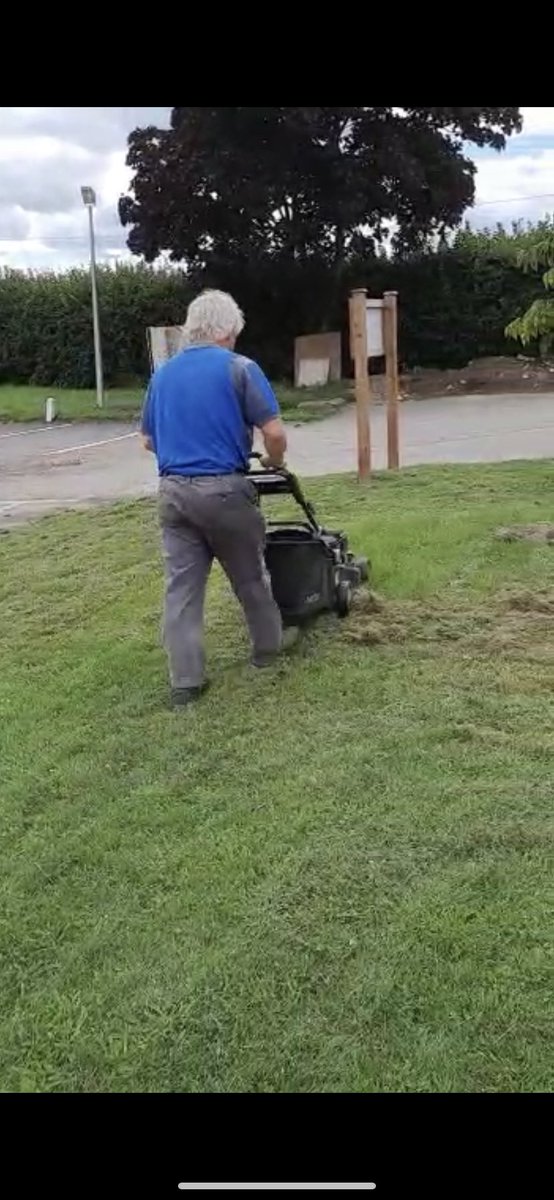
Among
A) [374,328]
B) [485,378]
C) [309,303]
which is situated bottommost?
[485,378]

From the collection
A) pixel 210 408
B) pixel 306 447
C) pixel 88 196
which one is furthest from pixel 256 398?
pixel 88 196

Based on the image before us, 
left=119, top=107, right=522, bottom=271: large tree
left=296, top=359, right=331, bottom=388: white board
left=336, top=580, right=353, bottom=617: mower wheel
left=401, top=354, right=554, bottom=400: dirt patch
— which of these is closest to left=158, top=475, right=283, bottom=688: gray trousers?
left=336, top=580, right=353, bottom=617: mower wheel

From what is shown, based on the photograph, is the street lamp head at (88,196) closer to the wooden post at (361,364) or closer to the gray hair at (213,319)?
the wooden post at (361,364)

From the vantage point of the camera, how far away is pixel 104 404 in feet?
65.5

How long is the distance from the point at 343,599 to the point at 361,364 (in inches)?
158

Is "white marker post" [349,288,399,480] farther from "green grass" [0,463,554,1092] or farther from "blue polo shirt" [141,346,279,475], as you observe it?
"blue polo shirt" [141,346,279,475]

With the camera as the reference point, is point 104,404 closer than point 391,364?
No

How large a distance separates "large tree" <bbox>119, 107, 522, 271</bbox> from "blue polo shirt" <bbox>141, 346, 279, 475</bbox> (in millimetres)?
15637

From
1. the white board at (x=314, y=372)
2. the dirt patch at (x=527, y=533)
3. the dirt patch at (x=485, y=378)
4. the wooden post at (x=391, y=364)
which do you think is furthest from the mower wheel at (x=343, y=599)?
the white board at (x=314, y=372)

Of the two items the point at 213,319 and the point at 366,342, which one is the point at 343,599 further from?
the point at 366,342

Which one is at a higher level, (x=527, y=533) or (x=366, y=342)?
(x=366, y=342)
